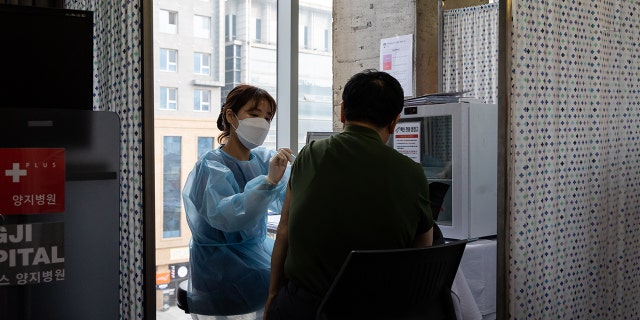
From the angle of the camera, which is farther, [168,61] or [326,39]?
[326,39]

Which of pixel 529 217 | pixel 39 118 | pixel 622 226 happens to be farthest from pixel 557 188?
pixel 39 118

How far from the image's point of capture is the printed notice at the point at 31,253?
1577 millimetres

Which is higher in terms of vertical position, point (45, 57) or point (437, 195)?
point (45, 57)

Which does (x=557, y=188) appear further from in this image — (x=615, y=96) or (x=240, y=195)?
(x=240, y=195)

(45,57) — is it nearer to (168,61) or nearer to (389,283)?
(389,283)

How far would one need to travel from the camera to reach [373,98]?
1.81 meters

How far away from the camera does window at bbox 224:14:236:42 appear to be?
4.32 metres

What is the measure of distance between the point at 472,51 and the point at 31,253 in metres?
3.09

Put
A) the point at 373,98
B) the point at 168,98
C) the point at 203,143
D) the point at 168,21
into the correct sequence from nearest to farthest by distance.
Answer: the point at 373,98, the point at 168,21, the point at 168,98, the point at 203,143

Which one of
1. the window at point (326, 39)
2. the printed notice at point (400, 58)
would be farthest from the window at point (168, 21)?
the printed notice at point (400, 58)

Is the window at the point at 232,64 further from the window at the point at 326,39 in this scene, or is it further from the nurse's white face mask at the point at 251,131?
the nurse's white face mask at the point at 251,131

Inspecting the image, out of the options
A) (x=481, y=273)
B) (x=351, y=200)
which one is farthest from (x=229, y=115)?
(x=481, y=273)

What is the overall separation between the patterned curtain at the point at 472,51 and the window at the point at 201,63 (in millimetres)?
1629

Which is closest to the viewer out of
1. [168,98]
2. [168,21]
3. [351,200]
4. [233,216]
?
[351,200]
